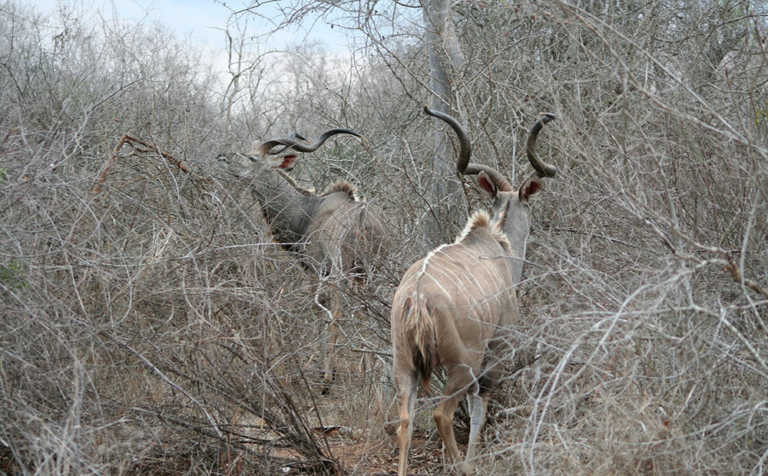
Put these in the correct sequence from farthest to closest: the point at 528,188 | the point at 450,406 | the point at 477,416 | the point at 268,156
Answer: the point at 268,156
the point at 528,188
the point at 477,416
the point at 450,406

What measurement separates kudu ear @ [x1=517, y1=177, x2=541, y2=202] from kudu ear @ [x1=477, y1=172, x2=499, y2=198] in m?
0.17

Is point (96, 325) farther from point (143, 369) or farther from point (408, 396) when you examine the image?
point (408, 396)

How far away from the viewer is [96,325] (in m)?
3.51

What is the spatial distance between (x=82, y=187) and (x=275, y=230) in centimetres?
328

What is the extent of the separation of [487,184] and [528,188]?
25 cm

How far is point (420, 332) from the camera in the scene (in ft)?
11.9

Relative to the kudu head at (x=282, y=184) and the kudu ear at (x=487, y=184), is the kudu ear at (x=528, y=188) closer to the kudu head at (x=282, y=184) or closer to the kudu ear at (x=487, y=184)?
the kudu ear at (x=487, y=184)

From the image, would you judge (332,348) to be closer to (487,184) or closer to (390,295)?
(390,295)

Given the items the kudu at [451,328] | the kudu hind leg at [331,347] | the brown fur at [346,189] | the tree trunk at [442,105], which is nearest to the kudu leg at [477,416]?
the kudu at [451,328]

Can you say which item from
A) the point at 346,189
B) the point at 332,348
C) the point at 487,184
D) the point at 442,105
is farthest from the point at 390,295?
the point at 346,189

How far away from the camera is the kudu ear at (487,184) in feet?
16.5

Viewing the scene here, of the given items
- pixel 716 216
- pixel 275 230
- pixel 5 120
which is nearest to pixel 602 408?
pixel 716 216

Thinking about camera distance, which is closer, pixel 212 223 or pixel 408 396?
pixel 408 396

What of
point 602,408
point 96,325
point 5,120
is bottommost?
point 602,408
